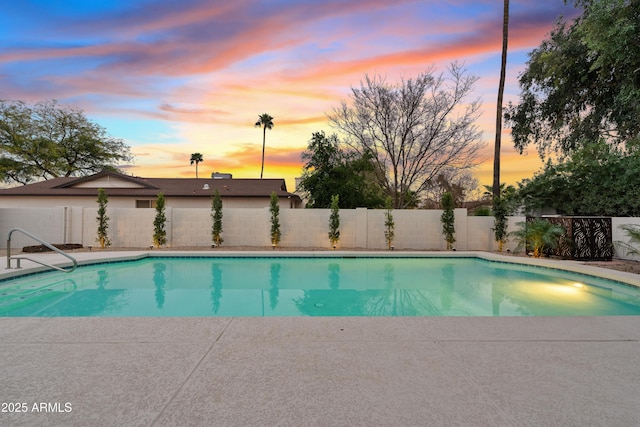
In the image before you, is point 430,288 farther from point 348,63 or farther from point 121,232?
point 121,232

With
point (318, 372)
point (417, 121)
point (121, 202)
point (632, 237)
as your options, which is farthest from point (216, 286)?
point (121, 202)

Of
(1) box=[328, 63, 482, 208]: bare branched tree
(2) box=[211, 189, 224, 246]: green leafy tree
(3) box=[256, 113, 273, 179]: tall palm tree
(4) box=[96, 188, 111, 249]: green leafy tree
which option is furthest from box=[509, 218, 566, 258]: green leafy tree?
(3) box=[256, 113, 273, 179]: tall palm tree

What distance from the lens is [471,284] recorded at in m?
8.83

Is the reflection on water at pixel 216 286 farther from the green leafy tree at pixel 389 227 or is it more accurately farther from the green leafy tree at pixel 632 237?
the green leafy tree at pixel 632 237

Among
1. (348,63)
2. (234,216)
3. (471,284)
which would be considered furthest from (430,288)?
(348,63)

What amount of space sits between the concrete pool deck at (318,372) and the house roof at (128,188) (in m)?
16.5

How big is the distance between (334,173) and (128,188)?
10934mm

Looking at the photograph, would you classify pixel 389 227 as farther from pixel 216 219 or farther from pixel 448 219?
pixel 216 219

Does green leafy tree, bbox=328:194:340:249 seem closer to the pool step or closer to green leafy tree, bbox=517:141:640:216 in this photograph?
green leafy tree, bbox=517:141:640:216

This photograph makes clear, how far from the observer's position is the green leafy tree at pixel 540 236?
12.0m

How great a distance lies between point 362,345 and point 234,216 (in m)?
11.8

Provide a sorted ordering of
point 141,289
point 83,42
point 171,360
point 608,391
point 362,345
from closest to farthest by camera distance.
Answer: point 608,391
point 171,360
point 362,345
point 141,289
point 83,42

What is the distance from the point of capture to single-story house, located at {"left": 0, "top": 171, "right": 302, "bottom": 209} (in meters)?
20.1

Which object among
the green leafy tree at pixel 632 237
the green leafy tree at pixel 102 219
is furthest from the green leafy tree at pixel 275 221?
the green leafy tree at pixel 632 237
